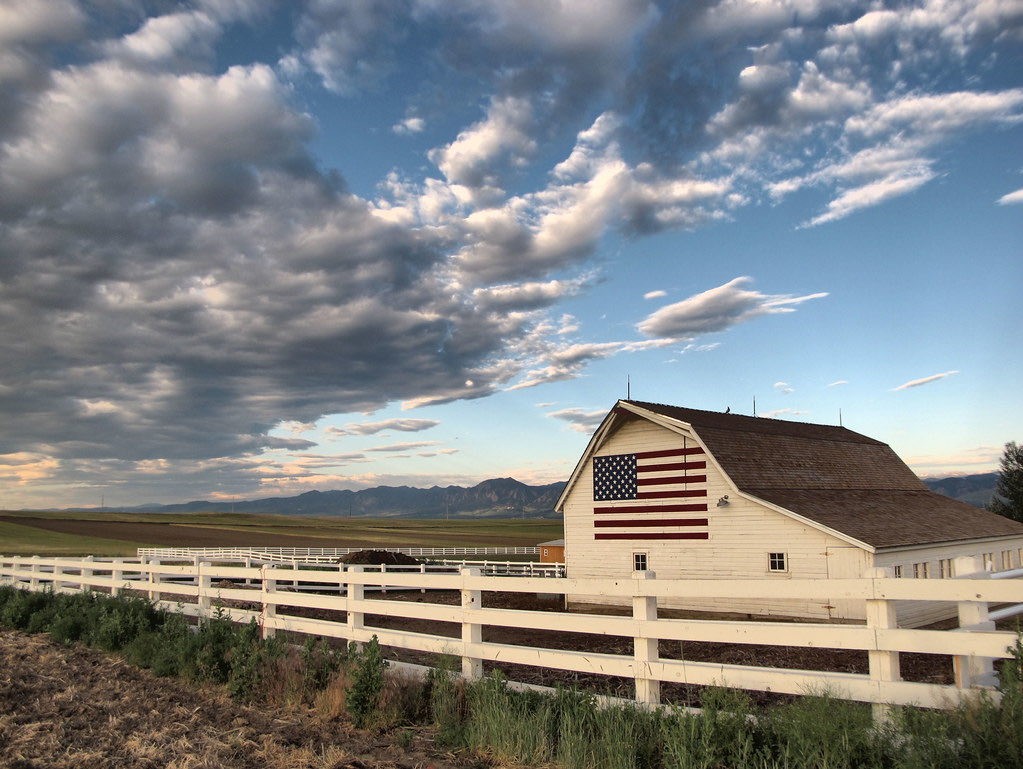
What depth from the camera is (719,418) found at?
29.6 meters

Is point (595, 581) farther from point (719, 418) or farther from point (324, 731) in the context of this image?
point (719, 418)

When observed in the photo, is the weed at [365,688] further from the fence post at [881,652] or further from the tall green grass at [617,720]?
the fence post at [881,652]

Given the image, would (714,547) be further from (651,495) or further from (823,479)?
(823,479)

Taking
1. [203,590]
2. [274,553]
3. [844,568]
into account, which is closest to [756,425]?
[844,568]

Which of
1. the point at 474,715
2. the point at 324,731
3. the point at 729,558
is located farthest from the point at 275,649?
the point at 729,558

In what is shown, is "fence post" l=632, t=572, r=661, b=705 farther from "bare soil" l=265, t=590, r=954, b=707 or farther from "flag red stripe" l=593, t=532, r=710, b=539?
"flag red stripe" l=593, t=532, r=710, b=539

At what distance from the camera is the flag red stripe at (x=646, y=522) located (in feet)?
81.6

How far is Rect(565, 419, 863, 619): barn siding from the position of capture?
22391 mm

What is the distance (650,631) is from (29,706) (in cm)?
708

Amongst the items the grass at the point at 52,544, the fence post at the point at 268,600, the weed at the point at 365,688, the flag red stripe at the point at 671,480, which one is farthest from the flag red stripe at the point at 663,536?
the grass at the point at 52,544

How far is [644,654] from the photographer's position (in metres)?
6.67

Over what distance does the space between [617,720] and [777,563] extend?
18869 millimetres

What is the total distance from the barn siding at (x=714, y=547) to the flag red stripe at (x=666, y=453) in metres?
0.17

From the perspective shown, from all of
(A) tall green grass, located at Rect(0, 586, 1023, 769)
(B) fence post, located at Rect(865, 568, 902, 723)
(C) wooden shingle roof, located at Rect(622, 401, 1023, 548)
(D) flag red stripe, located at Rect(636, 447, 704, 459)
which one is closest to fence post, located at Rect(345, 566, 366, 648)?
(A) tall green grass, located at Rect(0, 586, 1023, 769)
